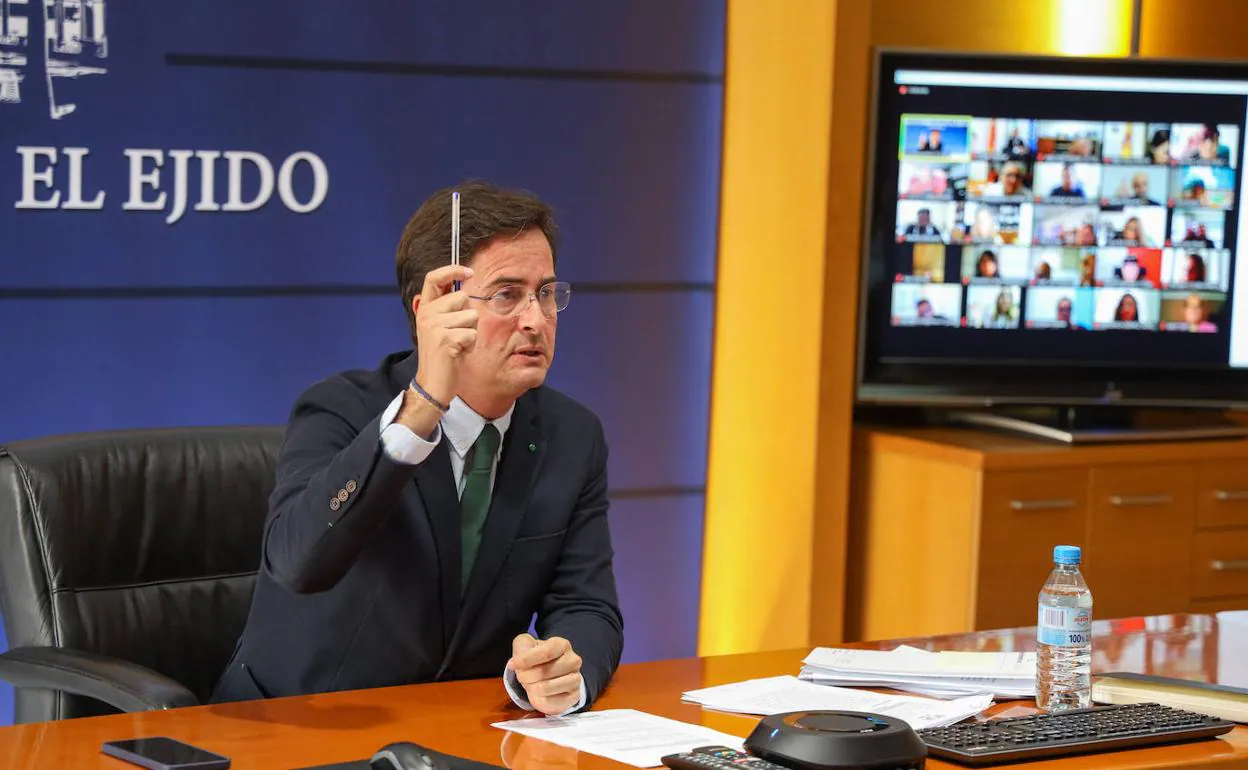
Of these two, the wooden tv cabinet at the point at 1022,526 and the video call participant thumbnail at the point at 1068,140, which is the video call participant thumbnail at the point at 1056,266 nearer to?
the video call participant thumbnail at the point at 1068,140

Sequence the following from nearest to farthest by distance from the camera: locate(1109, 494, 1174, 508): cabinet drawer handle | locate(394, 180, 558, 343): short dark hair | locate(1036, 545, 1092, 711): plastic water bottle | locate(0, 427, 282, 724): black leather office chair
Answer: locate(1036, 545, 1092, 711): plastic water bottle, locate(394, 180, 558, 343): short dark hair, locate(0, 427, 282, 724): black leather office chair, locate(1109, 494, 1174, 508): cabinet drawer handle

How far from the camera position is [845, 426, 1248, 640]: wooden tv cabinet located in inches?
154

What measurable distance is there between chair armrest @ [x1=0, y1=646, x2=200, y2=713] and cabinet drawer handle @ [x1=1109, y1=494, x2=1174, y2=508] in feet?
8.57

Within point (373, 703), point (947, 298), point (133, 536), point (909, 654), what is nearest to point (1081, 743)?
point (909, 654)

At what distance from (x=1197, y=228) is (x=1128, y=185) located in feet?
0.76

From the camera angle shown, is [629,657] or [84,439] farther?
[629,657]

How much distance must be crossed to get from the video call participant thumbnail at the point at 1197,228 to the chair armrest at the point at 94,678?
9.91 ft

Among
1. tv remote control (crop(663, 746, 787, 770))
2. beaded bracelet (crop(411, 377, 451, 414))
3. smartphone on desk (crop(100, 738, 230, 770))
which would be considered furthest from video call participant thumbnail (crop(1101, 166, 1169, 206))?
smartphone on desk (crop(100, 738, 230, 770))

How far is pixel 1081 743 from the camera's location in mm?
1797

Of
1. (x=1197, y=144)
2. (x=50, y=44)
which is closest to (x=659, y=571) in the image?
(x=1197, y=144)

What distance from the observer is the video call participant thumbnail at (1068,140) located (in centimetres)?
415

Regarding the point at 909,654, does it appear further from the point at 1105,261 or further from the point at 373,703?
the point at 1105,261

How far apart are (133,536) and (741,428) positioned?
208 cm

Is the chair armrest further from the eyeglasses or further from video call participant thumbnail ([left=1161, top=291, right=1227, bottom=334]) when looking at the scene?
video call participant thumbnail ([left=1161, top=291, right=1227, bottom=334])
